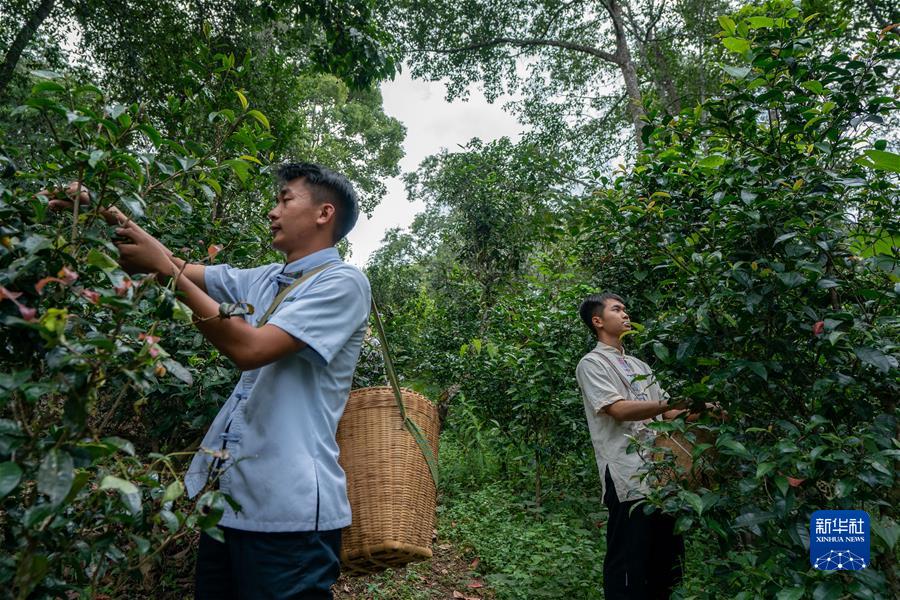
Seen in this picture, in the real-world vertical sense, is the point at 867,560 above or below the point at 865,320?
below

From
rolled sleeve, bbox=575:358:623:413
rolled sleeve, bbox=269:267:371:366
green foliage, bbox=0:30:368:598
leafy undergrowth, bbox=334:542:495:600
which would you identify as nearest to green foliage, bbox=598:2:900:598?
rolled sleeve, bbox=575:358:623:413

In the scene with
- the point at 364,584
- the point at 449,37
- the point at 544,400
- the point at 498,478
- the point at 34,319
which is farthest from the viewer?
the point at 449,37

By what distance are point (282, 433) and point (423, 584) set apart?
8.75 feet

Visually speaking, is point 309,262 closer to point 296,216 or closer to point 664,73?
point 296,216

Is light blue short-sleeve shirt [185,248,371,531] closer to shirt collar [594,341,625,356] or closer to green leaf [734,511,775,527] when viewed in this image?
green leaf [734,511,775,527]

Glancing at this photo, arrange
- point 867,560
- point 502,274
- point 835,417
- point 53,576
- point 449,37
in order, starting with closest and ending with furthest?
point 53,576 → point 867,560 → point 835,417 → point 502,274 → point 449,37

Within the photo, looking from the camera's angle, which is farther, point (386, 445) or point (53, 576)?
point (386, 445)

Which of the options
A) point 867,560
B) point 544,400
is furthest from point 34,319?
point 544,400

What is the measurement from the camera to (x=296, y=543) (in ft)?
4.69

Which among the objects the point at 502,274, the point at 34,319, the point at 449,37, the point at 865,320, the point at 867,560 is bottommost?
the point at 867,560

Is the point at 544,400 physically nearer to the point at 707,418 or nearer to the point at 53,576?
the point at 707,418

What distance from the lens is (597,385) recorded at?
2750 millimetres

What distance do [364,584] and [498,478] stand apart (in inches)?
94.9

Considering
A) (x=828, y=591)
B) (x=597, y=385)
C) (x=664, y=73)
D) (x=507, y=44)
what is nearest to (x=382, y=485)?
(x=828, y=591)
